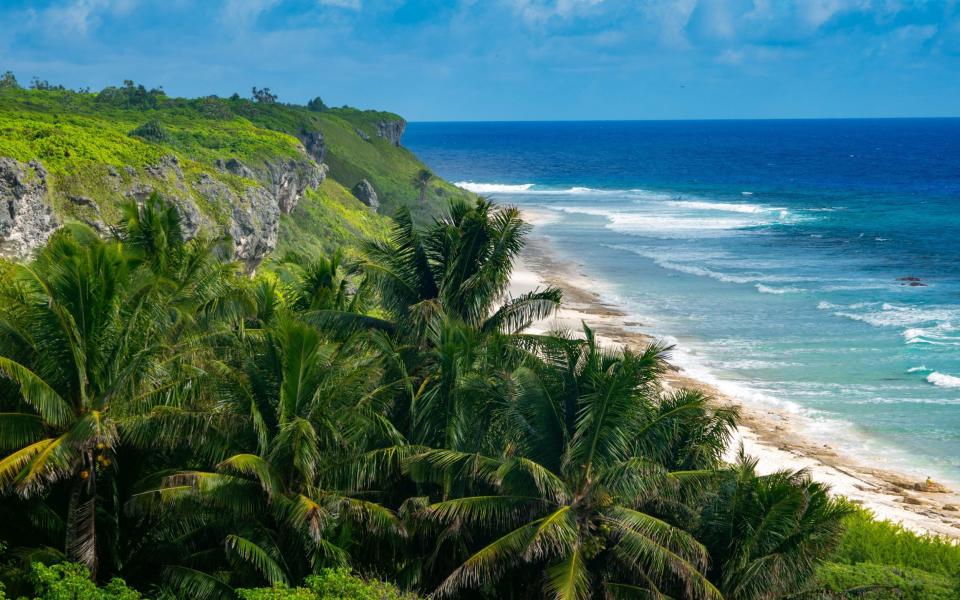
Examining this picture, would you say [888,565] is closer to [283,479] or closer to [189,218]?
[283,479]

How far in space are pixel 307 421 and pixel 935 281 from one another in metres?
49.6

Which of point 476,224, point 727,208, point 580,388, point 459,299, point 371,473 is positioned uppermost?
point 727,208

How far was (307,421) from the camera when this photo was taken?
13172 mm

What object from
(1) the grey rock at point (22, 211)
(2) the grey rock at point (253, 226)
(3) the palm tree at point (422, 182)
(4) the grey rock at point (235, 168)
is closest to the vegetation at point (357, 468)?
(1) the grey rock at point (22, 211)

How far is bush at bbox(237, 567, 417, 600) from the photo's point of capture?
39.0 ft

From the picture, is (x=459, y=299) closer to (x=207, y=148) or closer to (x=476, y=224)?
(x=476, y=224)

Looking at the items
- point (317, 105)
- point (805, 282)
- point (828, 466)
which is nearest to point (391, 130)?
point (317, 105)

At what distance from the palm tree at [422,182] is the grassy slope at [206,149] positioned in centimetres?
74

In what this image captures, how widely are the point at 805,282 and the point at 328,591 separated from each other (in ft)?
153

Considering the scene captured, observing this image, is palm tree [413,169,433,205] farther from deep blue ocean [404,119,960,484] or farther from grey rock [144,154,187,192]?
grey rock [144,154,187,192]

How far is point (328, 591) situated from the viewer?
12.3m

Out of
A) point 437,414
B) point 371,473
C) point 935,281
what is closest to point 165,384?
point 371,473

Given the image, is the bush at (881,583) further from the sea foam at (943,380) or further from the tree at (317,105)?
the tree at (317,105)

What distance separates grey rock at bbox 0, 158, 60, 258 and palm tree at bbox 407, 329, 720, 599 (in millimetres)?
17646
